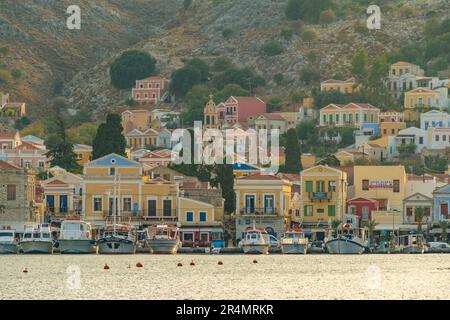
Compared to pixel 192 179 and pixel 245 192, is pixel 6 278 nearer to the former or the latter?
pixel 245 192

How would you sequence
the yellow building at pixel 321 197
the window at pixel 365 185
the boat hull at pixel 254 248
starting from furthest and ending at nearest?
1. the window at pixel 365 185
2. the yellow building at pixel 321 197
3. the boat hull at pixel 254 248

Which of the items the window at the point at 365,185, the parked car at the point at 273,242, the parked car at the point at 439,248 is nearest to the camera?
the parked car at the point at 273,242

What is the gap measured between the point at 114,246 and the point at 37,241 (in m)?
5.64

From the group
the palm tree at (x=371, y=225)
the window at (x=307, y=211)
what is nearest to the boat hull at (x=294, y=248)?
the palm tree at (x=371, y=225)

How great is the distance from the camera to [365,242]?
171250mm

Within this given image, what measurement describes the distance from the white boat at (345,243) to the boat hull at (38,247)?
68.3 feet

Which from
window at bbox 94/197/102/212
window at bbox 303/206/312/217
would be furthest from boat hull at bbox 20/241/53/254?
window at bbox 303/206/312/217

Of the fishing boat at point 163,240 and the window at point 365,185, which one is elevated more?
the window at point 365,185

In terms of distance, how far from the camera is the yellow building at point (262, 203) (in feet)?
599

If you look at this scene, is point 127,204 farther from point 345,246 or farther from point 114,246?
point 345,246

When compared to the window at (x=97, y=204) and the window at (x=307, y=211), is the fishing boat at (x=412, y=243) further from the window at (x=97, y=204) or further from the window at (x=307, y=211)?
the window at (x=97, y=204)

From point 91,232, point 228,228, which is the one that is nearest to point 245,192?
point 228,228

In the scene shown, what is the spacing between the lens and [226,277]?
138 meters
